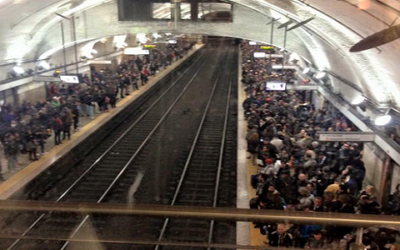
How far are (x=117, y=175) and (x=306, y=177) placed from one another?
4730 mm

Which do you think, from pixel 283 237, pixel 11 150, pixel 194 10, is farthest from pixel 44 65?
pixel 283 237

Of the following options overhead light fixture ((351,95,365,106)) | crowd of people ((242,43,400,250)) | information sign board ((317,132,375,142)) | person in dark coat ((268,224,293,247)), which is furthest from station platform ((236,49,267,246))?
overhead light fixture ((351,95,365,106))

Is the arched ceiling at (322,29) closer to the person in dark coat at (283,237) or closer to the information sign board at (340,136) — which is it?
the information sign board at (340,136)

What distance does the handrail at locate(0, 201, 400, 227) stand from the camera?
1.20 meters

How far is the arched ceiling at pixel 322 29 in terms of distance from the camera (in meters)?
6.56

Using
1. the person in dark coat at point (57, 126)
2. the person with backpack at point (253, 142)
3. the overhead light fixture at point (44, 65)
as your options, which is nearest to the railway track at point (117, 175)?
the person with backpack at point (253, 142)

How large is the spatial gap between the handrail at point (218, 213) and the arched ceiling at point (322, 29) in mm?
4827

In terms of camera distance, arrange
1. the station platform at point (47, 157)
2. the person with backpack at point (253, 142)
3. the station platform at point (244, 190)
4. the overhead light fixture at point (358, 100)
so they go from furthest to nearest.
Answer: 1. the person with backpack at point (253, 142)
2. the overhead light fixture at point (358, 100)
3. the station platform at point (47, 157)
4. the station platform at point (244, 190)

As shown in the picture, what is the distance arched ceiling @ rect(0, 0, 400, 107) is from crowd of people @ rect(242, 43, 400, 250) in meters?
1.46

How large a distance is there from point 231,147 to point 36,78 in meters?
6.93

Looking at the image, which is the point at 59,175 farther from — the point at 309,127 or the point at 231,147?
the point at 309,127

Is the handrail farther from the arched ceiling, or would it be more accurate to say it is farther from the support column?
the support column

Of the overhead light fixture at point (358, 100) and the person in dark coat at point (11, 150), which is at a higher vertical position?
the overhead light fixture at point (358, 100)

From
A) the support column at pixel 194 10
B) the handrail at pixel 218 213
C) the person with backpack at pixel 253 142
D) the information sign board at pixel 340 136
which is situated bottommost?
the person with backpack at pixel 253 142
